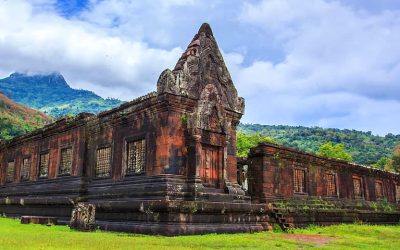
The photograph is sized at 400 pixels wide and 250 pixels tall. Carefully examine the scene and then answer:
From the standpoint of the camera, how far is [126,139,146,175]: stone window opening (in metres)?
15.5

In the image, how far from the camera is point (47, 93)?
584 ft

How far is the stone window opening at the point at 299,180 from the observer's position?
21.2m

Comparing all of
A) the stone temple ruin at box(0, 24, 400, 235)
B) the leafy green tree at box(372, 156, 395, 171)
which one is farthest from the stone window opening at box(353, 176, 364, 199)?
the leafy green tree at box(372, 156, 395, 171)

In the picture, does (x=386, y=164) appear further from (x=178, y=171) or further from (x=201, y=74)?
(x=178, y=171)

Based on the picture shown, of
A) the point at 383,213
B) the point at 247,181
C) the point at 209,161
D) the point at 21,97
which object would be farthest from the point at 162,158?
the point at 21,97

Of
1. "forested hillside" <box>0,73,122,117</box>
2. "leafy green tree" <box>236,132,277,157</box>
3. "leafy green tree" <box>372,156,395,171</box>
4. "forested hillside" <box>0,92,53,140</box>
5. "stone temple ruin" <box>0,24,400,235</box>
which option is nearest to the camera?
"stone temple ruin" <box>0,24,400,235</box>

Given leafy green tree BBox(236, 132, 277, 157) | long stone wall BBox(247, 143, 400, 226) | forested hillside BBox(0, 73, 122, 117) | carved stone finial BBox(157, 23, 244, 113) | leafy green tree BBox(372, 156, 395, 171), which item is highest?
forested hillside BBox(0, 73, 122, 117)

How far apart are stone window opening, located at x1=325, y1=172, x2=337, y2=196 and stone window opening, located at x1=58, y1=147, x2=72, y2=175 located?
1439cm

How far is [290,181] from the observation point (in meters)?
20.7

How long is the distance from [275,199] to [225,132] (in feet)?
18.4

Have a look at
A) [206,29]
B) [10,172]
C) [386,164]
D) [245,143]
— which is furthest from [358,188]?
[386,164]

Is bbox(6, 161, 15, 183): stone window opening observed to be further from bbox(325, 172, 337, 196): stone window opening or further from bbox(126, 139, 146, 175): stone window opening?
bbox(325, 172, 337, 196): stone window opening

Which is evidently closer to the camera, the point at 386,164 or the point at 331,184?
the point at 331,184

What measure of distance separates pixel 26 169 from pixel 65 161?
5.57 metres
